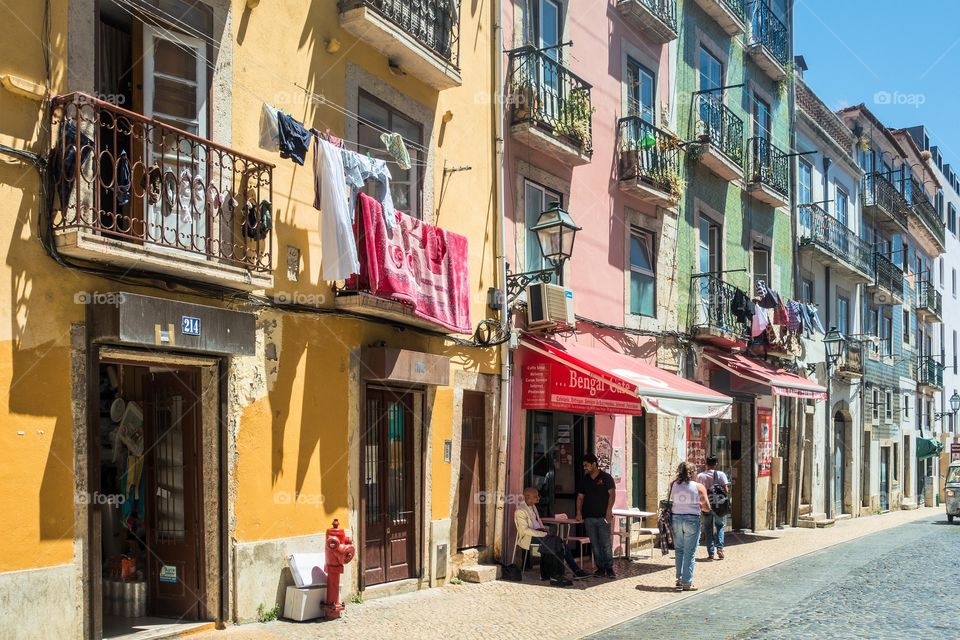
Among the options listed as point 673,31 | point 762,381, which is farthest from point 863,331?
point 673,31

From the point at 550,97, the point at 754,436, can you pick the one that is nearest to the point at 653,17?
the point at 550,97

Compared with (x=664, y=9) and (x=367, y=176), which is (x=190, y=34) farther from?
(x=664, y=9)

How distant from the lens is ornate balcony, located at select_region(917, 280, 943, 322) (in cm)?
3772

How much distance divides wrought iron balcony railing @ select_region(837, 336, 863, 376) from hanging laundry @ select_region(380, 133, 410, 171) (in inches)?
767

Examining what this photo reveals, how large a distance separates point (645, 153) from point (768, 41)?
28.1 feet

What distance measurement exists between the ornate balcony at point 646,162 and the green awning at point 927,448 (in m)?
24.8

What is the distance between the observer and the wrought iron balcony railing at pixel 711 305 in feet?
61.2

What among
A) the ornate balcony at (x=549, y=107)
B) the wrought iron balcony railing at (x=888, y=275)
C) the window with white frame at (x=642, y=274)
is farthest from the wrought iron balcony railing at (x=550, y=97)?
the wrought iron balcony railing at (x=888, y=275)

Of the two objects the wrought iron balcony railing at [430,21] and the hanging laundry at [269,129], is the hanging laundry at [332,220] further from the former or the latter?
the wrought iron balcony railing at [430,21]

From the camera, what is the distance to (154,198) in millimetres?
7875

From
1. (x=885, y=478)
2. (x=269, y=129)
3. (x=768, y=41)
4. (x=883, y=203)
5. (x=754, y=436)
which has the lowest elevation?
(x=885, y=478)

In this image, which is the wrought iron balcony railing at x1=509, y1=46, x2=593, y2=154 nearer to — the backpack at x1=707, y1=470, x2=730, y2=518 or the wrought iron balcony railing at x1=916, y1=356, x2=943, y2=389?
the backpack at x1=707, y1=470, x2=730, y2=518

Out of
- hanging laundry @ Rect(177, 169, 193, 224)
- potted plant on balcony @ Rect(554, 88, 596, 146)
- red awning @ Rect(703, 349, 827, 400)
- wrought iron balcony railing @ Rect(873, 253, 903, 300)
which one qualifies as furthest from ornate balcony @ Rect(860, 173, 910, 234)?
hanging laundry @ Rect(177, 169, 193, 224)

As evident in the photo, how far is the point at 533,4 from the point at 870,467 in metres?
21.4
